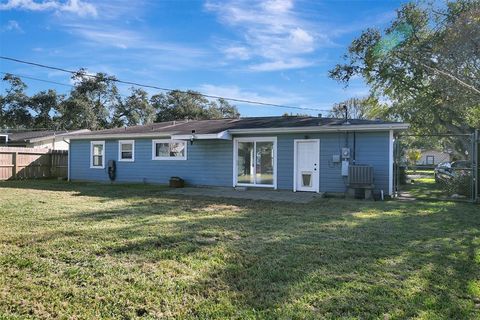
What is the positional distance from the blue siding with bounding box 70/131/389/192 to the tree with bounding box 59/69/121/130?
18618mm

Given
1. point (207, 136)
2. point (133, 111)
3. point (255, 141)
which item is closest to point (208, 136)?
point (207, 136)

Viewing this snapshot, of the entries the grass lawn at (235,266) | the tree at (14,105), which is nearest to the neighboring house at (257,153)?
the grass lawn at (235,266)

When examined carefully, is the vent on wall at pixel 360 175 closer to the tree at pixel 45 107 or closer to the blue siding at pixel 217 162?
the blue siding at pixel 217 162

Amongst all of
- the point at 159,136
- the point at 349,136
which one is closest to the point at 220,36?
the point at 159,136

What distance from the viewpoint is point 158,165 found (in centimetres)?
1571

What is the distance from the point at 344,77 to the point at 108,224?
14960mm

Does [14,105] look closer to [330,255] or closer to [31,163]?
[31,163]

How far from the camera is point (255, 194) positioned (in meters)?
12.1

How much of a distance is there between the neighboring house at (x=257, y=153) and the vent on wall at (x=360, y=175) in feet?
1.30

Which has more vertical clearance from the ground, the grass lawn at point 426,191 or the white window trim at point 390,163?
the white window trim at point 390,163

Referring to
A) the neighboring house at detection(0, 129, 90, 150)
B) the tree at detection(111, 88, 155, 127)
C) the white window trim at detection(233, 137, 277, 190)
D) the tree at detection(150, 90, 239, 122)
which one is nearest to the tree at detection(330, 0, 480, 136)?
the white window trim at detection(233, 137, 277, 190)

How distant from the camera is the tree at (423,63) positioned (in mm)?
11203

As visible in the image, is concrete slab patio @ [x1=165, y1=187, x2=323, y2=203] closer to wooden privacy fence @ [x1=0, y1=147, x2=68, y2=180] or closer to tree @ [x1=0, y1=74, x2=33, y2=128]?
wooden privacy fence @ [x1=0, y1=147, x2=68, y2=180]

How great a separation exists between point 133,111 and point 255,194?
99.1ft
